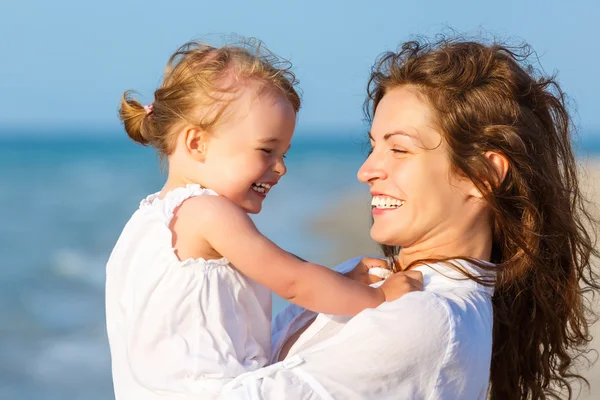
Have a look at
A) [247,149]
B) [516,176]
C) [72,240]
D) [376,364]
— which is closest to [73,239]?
[72,240]

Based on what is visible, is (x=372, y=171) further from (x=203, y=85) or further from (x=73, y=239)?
(x=73, y=239)

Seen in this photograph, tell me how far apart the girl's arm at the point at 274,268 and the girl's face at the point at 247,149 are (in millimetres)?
242

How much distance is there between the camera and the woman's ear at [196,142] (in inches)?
135

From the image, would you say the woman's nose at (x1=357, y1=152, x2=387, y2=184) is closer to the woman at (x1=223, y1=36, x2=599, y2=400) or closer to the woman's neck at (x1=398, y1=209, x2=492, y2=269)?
the woman at (x1=223, y1=36, x2=599, y2=400)

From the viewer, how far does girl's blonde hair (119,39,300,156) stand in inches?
135

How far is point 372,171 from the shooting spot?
3.30 m

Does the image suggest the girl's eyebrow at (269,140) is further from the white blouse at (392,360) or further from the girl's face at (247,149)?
the white blouse at (392,360)

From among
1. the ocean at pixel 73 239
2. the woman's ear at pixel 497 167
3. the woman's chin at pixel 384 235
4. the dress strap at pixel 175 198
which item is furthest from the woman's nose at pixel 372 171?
the ocean at pixel 73 239

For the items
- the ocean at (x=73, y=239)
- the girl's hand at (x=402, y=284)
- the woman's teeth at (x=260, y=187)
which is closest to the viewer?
the girl's hand at (x=402, y=284)

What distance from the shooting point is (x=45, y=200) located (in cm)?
2441

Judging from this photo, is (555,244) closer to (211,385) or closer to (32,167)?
(211,385)

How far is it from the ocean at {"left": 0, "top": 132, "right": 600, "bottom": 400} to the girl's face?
0.89 meters

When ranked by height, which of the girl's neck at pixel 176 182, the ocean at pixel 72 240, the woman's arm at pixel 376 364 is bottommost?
the woman's arm at pixel 376 364

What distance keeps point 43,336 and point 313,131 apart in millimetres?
56160
